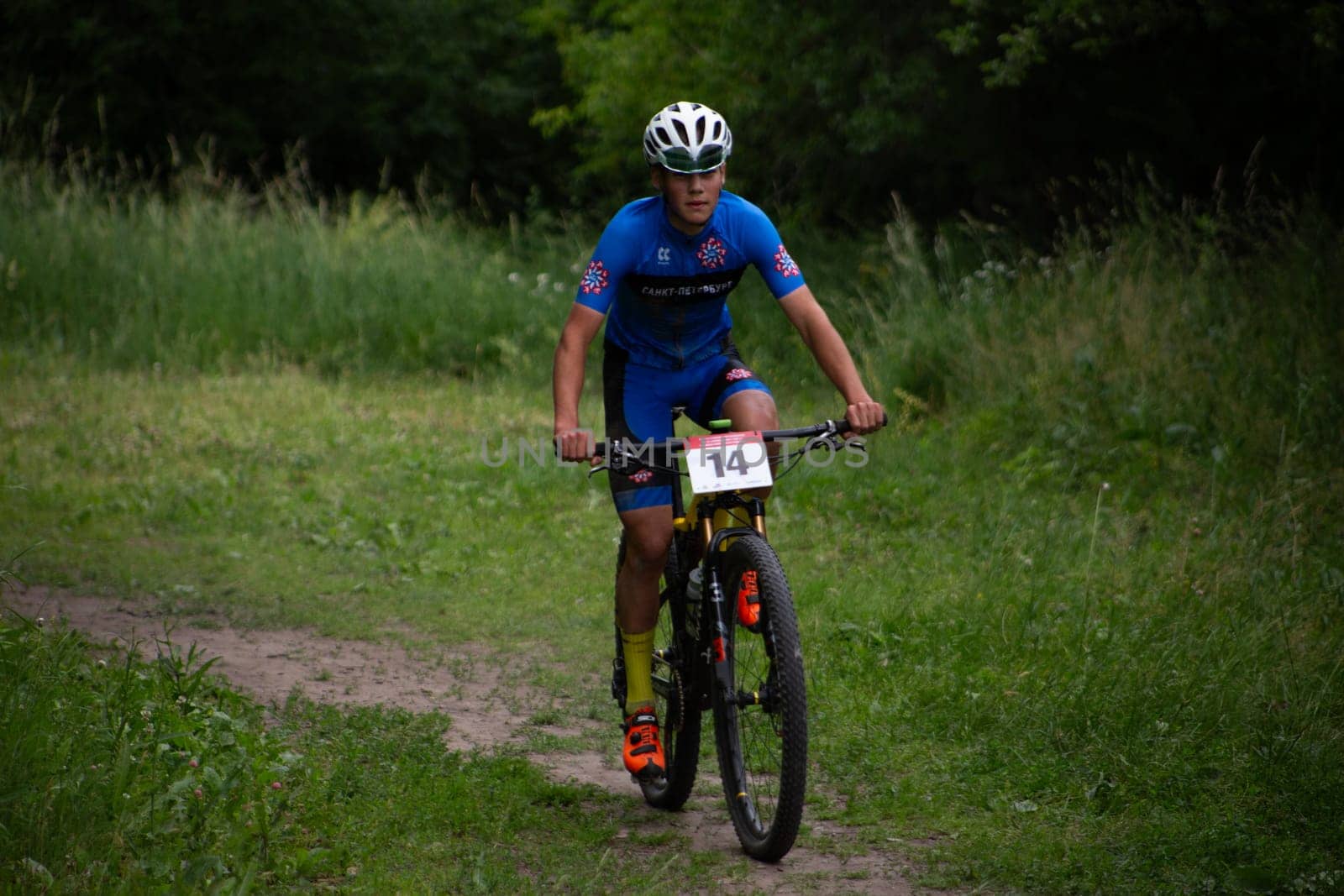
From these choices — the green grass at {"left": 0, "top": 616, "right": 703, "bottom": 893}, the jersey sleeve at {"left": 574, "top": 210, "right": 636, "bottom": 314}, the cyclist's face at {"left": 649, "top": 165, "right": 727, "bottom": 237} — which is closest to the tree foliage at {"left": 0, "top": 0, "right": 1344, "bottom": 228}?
the cyclist's face at {"left": 649, "top": 165, "right": 727, "bottom": 237}

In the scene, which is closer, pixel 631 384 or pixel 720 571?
pixel 720 571

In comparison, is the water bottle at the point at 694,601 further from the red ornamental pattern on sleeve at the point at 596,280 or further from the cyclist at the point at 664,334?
the red ornamental pattern on sleeve at the point at 596,280

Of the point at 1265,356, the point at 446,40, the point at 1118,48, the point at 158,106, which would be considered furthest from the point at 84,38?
the point at 1265,356

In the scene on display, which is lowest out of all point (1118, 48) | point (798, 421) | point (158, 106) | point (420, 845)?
point (420, 845)

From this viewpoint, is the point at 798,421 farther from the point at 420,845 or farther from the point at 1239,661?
the point at 420,845

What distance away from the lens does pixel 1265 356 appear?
27.8ft

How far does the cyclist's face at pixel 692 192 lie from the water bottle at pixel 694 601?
1.13 meters

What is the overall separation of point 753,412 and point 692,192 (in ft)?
2.38

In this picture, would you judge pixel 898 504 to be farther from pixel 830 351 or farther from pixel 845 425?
pixel 845 425

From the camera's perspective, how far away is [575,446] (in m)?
4.01

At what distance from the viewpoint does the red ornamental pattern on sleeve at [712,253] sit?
4.49 m

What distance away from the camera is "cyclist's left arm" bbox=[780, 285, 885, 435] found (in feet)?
13.6

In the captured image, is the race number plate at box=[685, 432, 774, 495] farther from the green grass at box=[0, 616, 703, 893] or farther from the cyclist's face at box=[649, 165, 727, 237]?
the green grass at box=[0, 616, 703, 893]

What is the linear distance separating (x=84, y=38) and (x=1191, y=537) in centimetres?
2360
